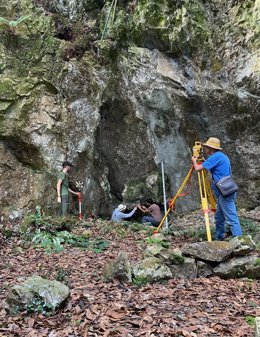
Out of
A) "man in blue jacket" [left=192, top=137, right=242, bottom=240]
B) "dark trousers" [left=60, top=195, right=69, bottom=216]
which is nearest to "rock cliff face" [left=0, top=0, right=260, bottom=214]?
"dark trousers" [left=60, top=195, right=69, bottom=216]

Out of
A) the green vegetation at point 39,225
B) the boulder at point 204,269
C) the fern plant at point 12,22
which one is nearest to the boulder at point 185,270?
the boulder at point 204,269

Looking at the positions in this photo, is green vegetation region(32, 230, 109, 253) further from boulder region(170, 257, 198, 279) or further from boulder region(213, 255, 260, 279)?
boulder region(213, 255, 260, 279)

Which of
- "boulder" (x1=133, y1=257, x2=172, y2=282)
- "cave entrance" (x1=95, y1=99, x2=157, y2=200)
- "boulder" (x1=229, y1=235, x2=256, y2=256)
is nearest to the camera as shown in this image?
"boulder" (x1=133, y1=257, x2=172, y2=282)

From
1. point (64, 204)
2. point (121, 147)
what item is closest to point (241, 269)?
point (64, 204)

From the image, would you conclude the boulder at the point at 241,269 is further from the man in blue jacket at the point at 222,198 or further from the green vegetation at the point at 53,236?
the green vegetation at the point at 53,236

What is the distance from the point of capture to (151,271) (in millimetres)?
4906

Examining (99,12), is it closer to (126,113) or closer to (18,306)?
(126,113)

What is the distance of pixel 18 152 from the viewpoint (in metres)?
9.90

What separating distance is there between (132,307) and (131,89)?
833cm

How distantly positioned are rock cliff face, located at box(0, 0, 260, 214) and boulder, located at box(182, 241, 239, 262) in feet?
18.0

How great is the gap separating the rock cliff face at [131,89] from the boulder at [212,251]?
547 cm

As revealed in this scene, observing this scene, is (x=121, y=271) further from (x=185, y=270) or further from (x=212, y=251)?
(x=212, y=251)

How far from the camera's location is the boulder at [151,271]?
484cm

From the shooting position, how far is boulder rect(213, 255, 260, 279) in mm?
5073
